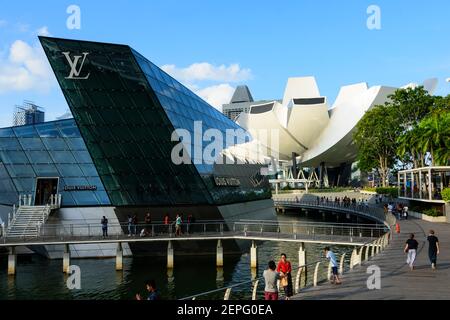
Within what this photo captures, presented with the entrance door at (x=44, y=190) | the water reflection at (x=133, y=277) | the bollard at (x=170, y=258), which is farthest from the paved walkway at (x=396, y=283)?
the entrance door at (x=44, y=190)

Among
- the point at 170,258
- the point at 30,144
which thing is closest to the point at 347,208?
the point at 170,258

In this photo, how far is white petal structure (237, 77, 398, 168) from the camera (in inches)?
4080

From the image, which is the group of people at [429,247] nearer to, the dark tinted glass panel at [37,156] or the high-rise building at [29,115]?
the dark tinted glass panel at [37,156]

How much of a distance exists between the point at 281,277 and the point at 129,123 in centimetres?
2361

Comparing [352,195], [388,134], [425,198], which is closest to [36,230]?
[425,198]

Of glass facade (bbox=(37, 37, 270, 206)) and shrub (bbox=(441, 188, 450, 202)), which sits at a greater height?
glass facade (bbox=(37, 37, 270, 206))

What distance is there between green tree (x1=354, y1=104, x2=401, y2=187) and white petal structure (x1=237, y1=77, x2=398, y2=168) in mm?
27200

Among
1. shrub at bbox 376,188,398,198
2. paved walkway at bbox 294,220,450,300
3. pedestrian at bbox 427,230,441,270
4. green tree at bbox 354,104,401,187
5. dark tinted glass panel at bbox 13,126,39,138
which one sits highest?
green tree at bbox 354,104,401,187

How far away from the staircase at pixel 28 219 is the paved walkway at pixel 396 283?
73.4ft

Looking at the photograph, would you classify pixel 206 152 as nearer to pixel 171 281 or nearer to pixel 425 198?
pixel 171 281

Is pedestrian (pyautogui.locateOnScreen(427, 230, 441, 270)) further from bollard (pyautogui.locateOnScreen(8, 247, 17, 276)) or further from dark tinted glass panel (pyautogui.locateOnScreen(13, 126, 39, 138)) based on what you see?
dark tinted glass panel (pyautogui.locateOnScreen(13, 126, 39, 138))

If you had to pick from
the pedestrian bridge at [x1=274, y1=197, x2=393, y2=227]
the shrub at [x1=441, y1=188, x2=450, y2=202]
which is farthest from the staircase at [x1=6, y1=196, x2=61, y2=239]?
the shrub at [x1=441, y1=188, x2=450, y2=202]

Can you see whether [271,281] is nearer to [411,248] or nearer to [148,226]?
[411,248]

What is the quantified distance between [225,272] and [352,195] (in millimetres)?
63127
